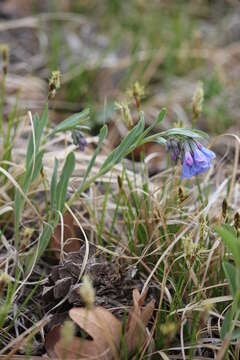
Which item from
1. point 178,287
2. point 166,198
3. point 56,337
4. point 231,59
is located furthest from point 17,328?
point 231,59

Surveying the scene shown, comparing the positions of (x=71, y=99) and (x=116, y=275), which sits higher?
(x=71, y=99)

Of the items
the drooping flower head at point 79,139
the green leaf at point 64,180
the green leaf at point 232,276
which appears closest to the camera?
the green leaf at point 232,276

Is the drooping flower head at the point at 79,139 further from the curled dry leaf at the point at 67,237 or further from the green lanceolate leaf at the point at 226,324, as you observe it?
the green lanceolate leaf at the point at 226,324

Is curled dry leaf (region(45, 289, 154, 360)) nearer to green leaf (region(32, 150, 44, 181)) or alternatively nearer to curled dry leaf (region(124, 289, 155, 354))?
curled dry leaf (region(124, 289, 155, 354))

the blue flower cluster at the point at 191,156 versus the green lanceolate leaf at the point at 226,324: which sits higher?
the blue flower cluster at the point at 191,156

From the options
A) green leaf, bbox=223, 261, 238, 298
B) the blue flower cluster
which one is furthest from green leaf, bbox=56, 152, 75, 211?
green leaf, bbox=223, 261, 238, 298

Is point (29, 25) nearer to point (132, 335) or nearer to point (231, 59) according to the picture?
point (231, 59)

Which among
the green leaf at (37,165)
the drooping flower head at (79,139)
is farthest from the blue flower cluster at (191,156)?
the green leaf at (37,165)
